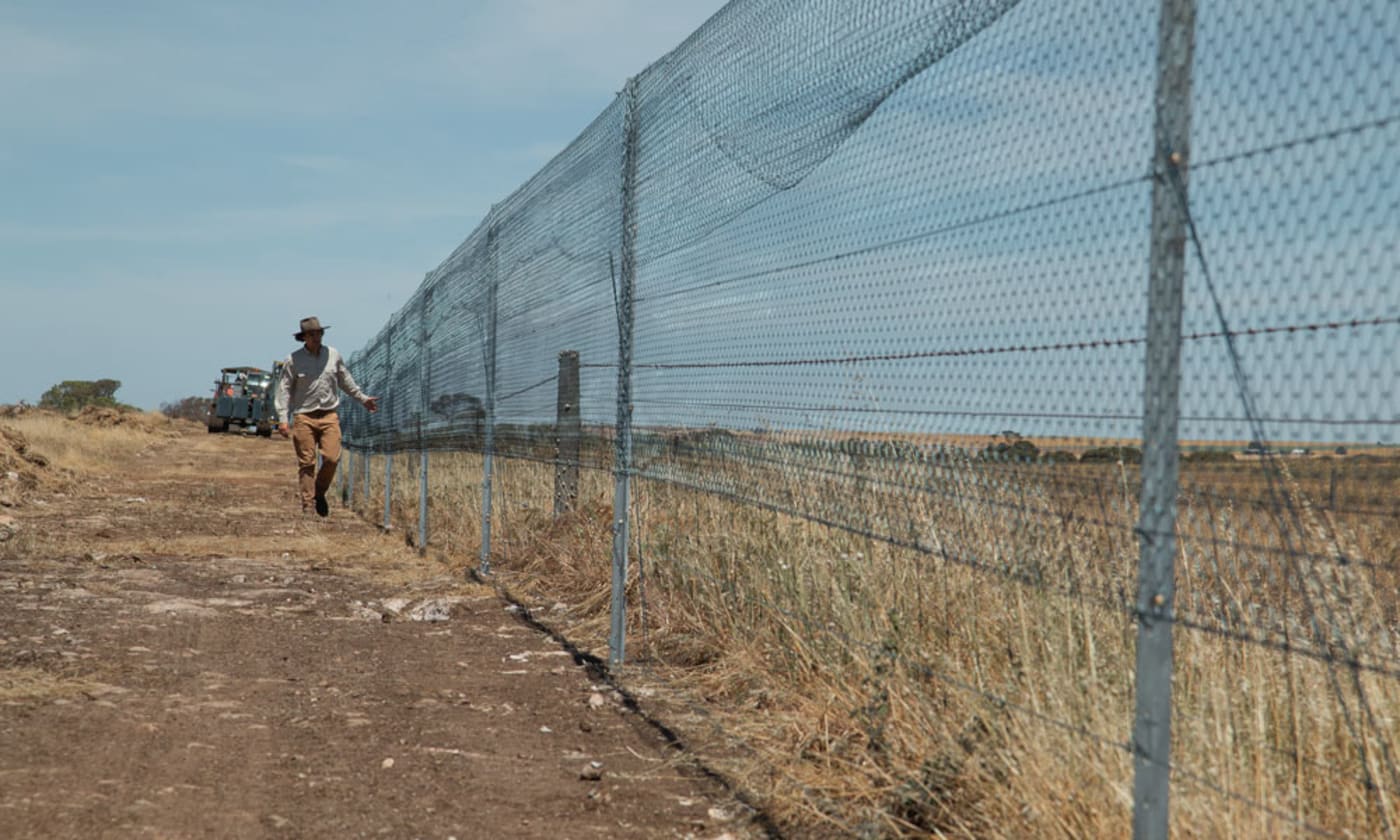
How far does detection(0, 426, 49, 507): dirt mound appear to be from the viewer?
56.7 ft

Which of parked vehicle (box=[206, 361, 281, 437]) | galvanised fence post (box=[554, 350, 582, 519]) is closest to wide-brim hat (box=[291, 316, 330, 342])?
galvanised fence post (box=[554, 350, 582, 519])

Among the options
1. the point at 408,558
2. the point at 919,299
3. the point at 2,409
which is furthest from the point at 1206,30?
the point at 2,409

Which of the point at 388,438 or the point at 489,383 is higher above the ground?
the point at 489,383

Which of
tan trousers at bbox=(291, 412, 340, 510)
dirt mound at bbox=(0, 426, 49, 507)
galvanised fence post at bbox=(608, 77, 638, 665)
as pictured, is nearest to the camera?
galvanised fence post at bbox=(608, 77, 638, 665)

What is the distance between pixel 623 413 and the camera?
6312 millimetres

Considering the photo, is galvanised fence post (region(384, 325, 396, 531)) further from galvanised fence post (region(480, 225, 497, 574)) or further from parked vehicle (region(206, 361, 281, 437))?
parked vehicle (region(206, 361, 281, 437))

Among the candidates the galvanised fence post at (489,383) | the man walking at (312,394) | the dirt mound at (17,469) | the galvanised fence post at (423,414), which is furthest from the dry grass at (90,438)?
the galvanised fence post at (489,383)

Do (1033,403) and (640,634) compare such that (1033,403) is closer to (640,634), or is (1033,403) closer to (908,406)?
(908,406)

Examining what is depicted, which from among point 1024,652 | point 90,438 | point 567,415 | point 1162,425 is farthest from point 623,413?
Result: point 90,438

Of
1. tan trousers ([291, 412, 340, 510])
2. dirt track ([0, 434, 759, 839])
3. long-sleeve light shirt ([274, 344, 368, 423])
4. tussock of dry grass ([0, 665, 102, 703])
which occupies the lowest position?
dirt track ([0, 434, 759, 839])

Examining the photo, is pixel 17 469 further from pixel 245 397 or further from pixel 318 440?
pixel 245 397

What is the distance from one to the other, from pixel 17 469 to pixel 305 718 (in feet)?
55.7

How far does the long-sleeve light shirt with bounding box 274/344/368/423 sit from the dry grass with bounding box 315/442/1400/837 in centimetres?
662

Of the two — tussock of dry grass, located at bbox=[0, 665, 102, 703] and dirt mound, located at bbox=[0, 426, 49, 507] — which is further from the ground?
dirt mound, located at bbox=[0, 426, 49, 507]
